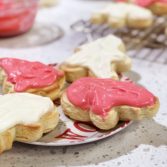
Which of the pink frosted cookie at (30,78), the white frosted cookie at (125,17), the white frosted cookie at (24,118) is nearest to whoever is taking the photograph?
the white frosted cookie at (24,118)

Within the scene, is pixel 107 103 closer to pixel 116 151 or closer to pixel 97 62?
pixel 116 151

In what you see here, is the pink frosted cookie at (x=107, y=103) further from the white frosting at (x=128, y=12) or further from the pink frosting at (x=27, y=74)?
the white frosting at (x=128, y=12)

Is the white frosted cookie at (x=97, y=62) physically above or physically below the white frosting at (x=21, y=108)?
below

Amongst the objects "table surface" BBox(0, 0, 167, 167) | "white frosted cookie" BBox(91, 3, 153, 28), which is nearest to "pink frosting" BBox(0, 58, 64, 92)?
"table surface" BBox(0, 0, 167, 167)

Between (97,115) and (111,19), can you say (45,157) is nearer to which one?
(97,115)

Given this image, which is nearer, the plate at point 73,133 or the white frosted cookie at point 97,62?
the plate at point 73,133

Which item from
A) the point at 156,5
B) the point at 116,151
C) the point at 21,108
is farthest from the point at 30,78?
the point at 156,5

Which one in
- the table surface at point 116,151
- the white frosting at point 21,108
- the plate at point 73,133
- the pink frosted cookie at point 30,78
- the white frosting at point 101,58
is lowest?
the table surface at point 116,151

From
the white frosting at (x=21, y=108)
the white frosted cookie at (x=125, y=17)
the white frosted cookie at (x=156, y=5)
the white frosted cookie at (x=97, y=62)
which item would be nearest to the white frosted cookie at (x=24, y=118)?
the white frosting at (x=21, y=108)
